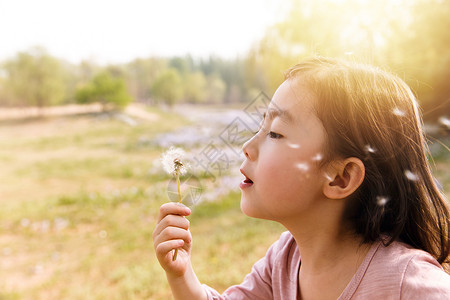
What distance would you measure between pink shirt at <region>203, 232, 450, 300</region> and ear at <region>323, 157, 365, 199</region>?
0.14 m

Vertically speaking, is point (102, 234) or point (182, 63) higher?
point (102, 234)

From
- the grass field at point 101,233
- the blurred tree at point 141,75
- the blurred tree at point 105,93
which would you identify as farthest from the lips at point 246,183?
the blurred tree at point 141,75

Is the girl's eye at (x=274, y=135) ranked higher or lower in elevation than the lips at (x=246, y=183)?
higher

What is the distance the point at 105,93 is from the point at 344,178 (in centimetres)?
1905

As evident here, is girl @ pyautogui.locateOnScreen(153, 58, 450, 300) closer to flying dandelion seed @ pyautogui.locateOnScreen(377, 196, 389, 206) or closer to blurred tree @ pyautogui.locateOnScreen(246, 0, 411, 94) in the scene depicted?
flying dandelion seed @ pyautogui.locateOnScreen(377, 196, 389, 206)

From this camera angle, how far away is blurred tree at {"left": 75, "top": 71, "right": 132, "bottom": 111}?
18344 millimetres

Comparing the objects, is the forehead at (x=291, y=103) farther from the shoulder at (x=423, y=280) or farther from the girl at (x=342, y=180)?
the shoulder at (x=423, y=280)

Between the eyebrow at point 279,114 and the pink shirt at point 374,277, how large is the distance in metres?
0.35

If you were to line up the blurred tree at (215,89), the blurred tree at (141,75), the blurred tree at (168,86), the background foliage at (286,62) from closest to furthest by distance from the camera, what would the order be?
the background foliage at (286,62) → the blurred tree at (215,89) → the blurred tree at (168,86) → the blurred tree at (141,75)

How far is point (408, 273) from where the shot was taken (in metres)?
0.68

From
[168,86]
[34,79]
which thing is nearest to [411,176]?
[34,79]

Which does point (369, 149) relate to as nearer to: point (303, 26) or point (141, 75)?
point (303, 26)

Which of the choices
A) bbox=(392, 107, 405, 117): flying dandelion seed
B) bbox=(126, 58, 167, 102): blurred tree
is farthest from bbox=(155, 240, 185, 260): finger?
bbox=(126, 58, 167, 102): blurred tree

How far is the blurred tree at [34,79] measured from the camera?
1593cm
